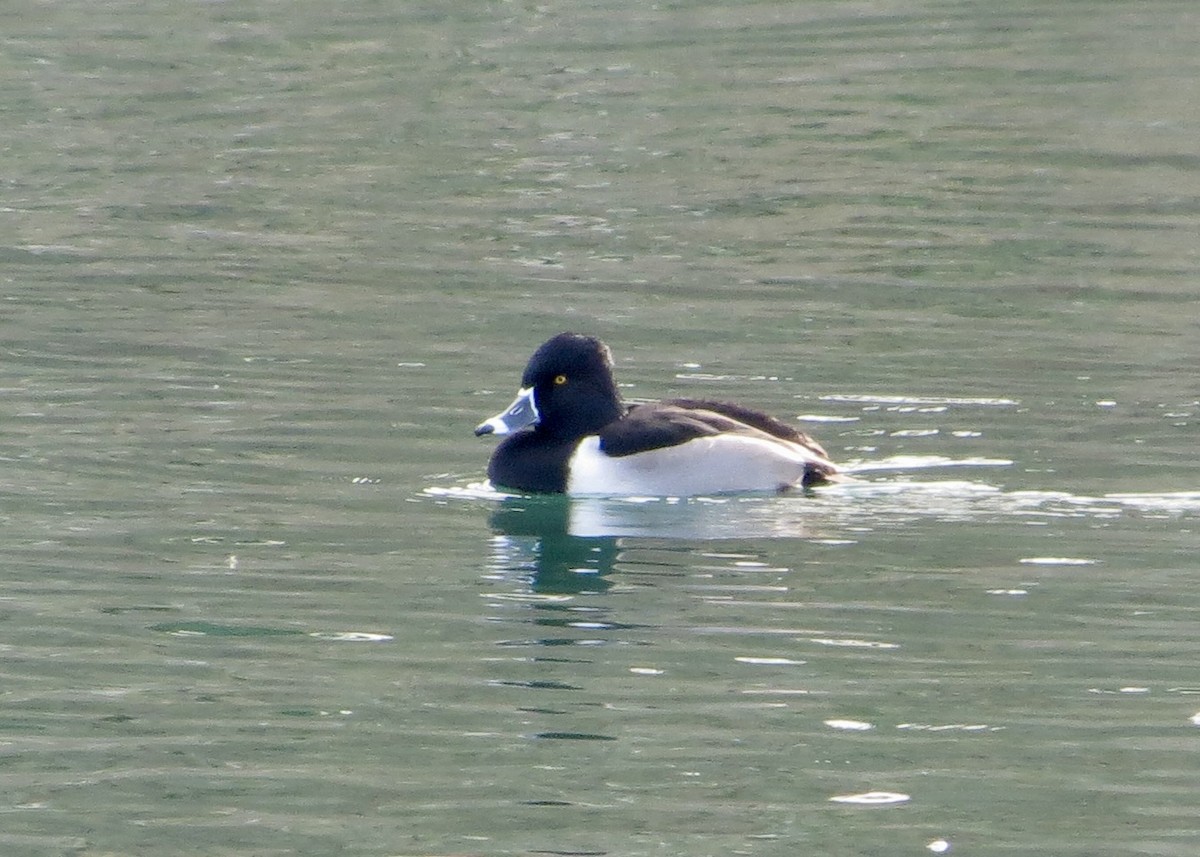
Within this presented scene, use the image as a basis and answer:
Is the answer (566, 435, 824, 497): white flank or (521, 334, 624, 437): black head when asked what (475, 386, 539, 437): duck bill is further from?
(566, 435, 824, 497): white flank

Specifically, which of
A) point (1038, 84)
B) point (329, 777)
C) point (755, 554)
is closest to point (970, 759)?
point (329, 777)

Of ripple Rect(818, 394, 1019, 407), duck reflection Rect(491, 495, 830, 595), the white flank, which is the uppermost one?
ripple Rect(818, 394, 1019, 407)

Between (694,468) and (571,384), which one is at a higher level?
(571,384)

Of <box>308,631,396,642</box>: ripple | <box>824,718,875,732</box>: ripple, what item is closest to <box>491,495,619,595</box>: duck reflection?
<box>308,631,396,642</box>: ripple

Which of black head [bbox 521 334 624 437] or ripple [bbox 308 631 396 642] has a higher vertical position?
black head [bbox 521 334 624 437]

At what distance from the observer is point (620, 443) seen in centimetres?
1055

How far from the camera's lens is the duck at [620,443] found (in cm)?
1038

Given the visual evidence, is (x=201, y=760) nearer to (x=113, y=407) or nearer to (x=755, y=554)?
(x=755, y=554)

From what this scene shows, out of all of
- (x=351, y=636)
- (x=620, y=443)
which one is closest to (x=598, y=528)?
(x=620, y=443)

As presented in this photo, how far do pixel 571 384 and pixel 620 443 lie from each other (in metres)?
0.41

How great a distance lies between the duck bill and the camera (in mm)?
10469

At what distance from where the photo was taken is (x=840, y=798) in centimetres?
620

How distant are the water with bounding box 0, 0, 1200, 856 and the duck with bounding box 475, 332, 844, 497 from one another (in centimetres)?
13

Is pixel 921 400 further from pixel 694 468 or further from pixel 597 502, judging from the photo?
pixel 597 502
